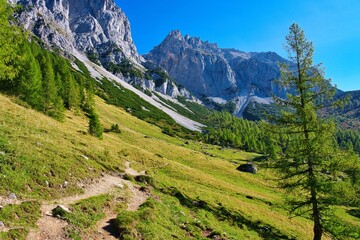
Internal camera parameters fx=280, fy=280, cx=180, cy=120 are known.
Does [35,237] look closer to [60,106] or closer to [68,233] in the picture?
[68,233]

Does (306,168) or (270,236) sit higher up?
(306,168)

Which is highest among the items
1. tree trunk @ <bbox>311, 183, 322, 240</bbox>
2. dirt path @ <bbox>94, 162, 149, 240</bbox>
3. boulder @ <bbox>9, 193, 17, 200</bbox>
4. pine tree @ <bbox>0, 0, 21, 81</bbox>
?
pine tree @ <bbox>0, 0, 21, 81</bbox>

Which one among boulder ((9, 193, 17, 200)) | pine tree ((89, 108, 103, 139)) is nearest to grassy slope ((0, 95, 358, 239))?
boulder ((9, 193, 17, 200))

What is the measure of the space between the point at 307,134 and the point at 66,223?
2112 cm

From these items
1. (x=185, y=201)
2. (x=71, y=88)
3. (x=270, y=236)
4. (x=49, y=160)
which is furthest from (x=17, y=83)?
(x=270, y=236)

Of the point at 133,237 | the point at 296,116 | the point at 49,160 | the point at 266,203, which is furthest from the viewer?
the point at 266,203

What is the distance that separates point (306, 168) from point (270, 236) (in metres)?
10.0

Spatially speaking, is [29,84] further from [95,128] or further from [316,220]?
[316,220]

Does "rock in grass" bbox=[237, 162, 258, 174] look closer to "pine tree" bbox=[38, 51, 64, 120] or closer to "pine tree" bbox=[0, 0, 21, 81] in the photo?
"pine tree" bbox=[38, 51, 64, 120]

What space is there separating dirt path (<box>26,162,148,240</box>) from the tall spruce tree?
13963 mm

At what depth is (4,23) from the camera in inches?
931

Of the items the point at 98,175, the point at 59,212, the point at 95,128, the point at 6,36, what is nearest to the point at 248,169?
the point at 95,128

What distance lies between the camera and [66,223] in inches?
608

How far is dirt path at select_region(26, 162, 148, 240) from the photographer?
45.7 feet
